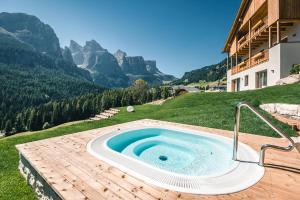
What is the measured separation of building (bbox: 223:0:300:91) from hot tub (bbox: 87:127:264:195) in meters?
12.3

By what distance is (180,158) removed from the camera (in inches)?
289

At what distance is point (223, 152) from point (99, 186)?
13.9 ft

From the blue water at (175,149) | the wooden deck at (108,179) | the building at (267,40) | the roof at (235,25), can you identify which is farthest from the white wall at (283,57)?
the wooden deck at (108,179)

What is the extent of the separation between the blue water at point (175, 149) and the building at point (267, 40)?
39.9 feet

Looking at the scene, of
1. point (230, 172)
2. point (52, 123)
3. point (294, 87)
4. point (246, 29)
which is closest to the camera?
point (230, 172)

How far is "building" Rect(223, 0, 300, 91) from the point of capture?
15.9m

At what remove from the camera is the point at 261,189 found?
3.67 meters

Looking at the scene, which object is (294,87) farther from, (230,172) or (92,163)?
(92,163)

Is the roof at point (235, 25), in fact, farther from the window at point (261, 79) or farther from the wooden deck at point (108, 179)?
the wooden deck at point (108, 179)

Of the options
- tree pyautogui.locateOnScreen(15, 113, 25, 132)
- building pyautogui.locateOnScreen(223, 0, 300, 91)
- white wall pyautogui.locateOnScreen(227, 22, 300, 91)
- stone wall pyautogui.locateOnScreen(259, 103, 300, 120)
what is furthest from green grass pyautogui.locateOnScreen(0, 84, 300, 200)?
tree pyautogui.locateOnScreen(15, 113, 25, 132)

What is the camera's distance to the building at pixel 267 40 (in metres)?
15.9

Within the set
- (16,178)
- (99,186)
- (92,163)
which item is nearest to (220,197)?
(99,186)

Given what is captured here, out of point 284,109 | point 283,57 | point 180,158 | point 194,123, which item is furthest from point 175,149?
point 283,57

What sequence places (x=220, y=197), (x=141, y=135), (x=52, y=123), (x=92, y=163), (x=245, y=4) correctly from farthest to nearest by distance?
(x=52, y=123) → (x=245, y=4) → (x=141, y=135) → (x=92, y=163) → (x=220, y=197)
